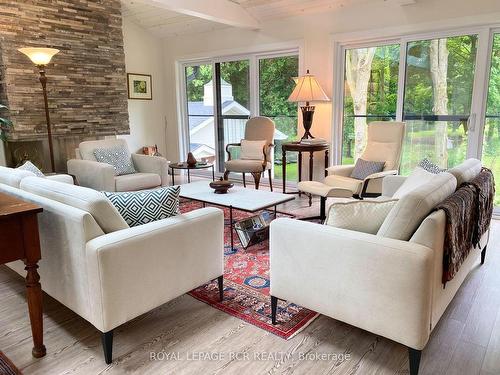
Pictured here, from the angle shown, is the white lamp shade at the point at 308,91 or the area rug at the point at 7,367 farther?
the white lamp shade at the point at 308,91

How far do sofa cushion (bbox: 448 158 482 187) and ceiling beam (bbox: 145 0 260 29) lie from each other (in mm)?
3457

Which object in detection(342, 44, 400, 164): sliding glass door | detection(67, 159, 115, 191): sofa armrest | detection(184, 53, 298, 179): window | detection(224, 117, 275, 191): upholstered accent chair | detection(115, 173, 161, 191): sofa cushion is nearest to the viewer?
detection(67, 159, 115, 191): sofa armrest

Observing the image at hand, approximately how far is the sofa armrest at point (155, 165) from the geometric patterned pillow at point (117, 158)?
123mm

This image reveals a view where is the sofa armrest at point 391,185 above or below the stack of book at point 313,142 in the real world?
below

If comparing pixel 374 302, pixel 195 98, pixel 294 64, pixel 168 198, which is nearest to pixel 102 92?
pixel 195 98

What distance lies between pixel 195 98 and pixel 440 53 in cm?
394

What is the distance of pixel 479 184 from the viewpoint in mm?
2346

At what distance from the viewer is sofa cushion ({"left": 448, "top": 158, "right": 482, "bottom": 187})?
2285mm

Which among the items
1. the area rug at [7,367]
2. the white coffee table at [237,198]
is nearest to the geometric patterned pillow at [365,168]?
the white coffee table at [237,198]

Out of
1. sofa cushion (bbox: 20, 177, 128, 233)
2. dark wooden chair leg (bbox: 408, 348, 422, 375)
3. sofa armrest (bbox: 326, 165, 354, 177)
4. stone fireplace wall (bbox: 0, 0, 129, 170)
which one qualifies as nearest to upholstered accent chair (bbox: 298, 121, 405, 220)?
sofa armrest (bbox: 326, 165, 354, 177)

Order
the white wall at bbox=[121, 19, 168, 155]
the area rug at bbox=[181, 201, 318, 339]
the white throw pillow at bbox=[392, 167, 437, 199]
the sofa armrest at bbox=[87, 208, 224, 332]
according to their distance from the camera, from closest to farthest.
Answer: the sofa armrest at bbox=[87, 208, 224, 332]
the area rug at bbox=[181, 201, 318, 339]
the white throw pillow at bbox=[392, 167, 437, 199]
the white wall at bbox=[121, 19, 168, 155]

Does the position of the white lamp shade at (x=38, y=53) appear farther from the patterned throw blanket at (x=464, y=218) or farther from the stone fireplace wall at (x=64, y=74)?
the patterned throw blanket at (x=464, y=218)

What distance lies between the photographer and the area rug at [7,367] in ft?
5.89

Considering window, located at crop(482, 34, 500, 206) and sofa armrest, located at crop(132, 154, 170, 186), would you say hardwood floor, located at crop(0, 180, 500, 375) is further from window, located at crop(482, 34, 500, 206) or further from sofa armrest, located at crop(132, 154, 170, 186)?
sofa armrest, located at crop(132, 154, 170, 186)
